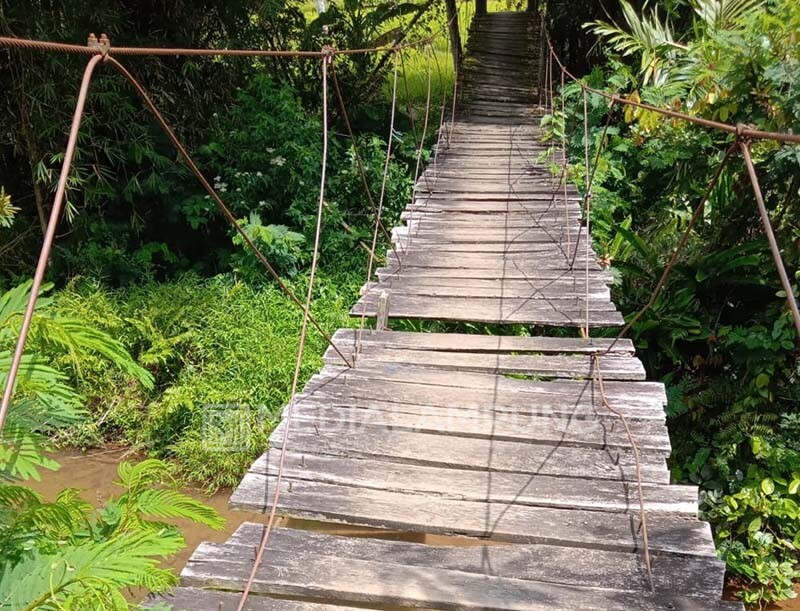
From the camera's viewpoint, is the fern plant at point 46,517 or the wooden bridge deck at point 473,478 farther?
the wooden bridge deck at point 473,478

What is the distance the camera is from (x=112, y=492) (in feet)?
9.53

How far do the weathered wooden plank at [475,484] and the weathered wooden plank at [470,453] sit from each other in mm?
22

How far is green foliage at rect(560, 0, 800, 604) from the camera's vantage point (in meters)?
2.35

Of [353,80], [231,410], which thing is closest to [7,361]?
[231,410]

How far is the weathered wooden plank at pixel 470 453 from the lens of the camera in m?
1.52

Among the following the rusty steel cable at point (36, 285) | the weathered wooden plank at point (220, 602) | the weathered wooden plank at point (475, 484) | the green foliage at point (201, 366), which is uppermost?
the rusty steel cable at point (36, 285)

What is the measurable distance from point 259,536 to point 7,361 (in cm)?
65

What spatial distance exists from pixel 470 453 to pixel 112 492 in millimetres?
2053

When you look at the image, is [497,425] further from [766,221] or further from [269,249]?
[269,249]

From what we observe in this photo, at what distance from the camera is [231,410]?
3.20 m

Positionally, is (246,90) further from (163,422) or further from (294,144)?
(163,422)

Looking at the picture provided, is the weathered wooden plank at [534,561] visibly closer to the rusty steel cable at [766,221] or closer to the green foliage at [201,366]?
the rusty steel cable at [766,221]

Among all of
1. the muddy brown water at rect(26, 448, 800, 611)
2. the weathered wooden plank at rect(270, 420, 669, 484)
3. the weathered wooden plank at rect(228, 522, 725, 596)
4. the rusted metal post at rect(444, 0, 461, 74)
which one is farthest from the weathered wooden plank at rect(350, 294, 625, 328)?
the rusted metal post at rect(444, 0, 461, 74)

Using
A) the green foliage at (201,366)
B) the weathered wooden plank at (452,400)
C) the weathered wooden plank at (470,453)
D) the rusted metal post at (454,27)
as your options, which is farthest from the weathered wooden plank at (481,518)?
the rusted metal post at (454,27)
